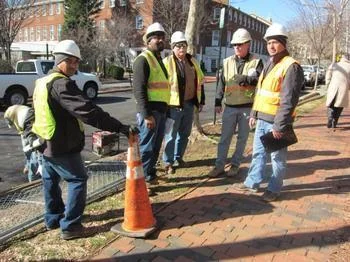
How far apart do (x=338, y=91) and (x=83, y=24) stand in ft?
110

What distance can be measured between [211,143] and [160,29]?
11.1 feet

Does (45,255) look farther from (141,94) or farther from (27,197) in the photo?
(141,94)

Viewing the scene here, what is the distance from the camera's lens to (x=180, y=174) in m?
5.79

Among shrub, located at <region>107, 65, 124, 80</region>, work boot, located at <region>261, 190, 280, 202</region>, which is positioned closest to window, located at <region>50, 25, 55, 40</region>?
shrub, located at <region>107, 65, 124, 80</region>

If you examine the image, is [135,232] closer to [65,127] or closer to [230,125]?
[65,127]

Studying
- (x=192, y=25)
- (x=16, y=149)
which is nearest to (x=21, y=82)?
(x=16, y=149)

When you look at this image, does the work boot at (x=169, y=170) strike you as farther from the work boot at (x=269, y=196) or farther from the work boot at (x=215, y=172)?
the work boot at (x=269, y=196)

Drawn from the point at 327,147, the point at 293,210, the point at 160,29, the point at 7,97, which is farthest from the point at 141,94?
the point at 7,97

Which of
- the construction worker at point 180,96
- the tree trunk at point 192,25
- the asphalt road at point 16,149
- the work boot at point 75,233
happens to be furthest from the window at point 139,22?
the work boot at point 75,233

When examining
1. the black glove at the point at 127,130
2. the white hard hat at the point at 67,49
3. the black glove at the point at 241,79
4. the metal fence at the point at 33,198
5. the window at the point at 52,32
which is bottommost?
the metal fence at the point at 33,198

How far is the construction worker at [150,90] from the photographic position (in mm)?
4777

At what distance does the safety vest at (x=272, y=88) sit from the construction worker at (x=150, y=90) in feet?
3.71

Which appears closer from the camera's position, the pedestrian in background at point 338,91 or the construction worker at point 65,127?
the construction worker at point 65,127

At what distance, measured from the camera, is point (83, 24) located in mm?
39312
